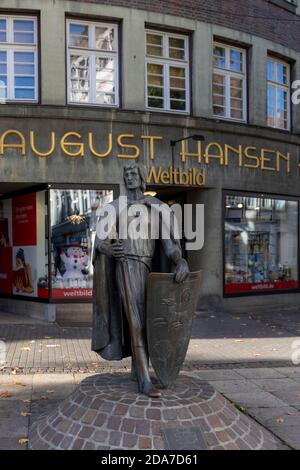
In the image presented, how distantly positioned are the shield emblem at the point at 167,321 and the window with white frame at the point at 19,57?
8555mm

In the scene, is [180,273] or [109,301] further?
[109,301]

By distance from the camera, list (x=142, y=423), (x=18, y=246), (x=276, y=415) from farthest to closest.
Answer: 1. (x=18, y=246)
2. (x=276, y=415)
3. (x=142, y=423)

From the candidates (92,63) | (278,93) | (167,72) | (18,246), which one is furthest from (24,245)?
(278,93)

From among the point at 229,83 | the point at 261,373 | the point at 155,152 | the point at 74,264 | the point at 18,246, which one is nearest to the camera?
the point at 261,373

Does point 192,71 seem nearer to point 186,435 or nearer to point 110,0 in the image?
point 110,0

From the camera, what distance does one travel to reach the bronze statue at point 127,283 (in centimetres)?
532

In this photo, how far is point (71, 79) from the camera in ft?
42.0

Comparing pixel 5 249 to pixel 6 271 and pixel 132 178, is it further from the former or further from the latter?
pixel 132 178

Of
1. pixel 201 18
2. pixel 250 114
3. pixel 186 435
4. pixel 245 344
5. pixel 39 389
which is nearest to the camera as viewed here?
pixel 186 435

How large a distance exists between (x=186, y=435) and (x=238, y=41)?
474 inches

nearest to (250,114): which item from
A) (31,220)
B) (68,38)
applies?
Result: (68,38)

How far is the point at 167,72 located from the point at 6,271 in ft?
20.1

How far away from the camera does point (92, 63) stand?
13.0 m

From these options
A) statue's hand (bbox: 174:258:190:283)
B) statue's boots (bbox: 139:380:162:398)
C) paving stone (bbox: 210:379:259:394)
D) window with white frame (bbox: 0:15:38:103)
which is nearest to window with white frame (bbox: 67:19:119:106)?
window with white frame (bbox: 0:15:38:103)
